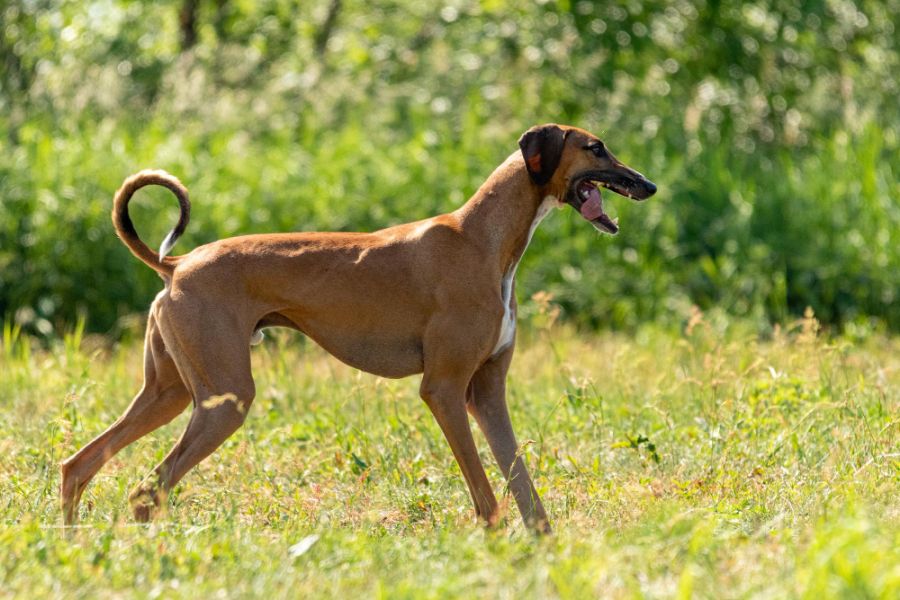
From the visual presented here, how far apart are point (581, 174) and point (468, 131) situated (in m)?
7.01

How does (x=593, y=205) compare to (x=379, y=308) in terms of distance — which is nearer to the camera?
(x=379, y=308)

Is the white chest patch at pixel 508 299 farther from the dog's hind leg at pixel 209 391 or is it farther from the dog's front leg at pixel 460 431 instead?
the dog's hind leg at pixel 209 391

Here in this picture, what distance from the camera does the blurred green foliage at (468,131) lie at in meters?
→ 11.6

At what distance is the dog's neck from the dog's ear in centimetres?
7

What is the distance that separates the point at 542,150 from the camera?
581cm

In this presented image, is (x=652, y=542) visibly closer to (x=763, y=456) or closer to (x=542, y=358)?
(x=763, y=456)

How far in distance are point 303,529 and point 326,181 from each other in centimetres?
730

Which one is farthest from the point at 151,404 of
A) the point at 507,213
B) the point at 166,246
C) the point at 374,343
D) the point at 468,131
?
the point at 468,131

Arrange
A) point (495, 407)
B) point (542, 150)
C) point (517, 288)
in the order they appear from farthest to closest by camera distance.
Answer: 1. point (517, 288)
2. point (495, 407)
3. point (542, 150)

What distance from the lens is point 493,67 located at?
14031mm

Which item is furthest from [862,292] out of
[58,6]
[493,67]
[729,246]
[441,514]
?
[58,6]

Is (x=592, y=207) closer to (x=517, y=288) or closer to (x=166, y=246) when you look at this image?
(x=166, y=246)

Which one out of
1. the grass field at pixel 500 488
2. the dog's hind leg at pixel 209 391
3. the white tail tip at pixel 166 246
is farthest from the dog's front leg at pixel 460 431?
the white tail tip at pixel 166 246

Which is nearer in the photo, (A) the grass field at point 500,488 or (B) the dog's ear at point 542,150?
(A) the grass field at point 500,488
